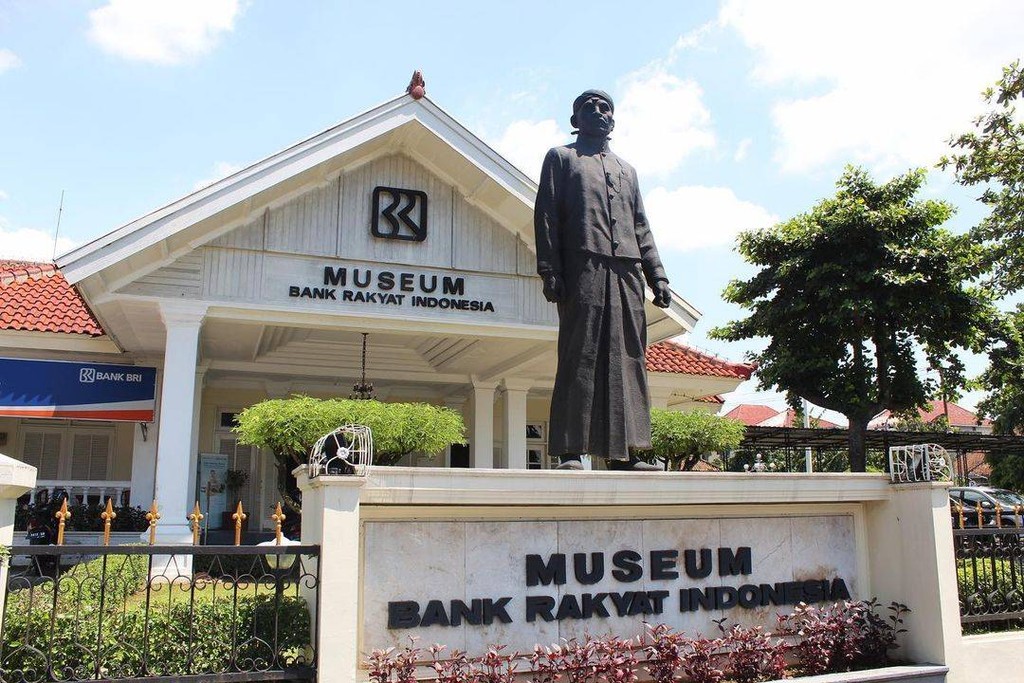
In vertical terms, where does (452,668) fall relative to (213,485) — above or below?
below

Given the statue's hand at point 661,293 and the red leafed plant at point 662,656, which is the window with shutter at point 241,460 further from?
the red leafed plant at point 662,656

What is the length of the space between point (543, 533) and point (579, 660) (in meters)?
0.92

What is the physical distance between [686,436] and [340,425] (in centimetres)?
455

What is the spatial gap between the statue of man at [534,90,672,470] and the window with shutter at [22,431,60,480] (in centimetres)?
1195

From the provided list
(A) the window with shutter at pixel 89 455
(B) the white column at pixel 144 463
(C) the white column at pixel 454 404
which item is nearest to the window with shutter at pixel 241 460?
(A) the window with shutter at pixel 89 455

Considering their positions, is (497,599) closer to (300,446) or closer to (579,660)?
(579,660)

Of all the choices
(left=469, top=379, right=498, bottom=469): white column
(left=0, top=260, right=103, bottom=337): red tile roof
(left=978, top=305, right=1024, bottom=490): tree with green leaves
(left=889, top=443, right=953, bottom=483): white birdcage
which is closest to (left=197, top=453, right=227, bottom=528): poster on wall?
(left=0, top=260, right=103, bottom=337): red tile roof

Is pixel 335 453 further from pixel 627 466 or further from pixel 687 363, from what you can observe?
pixel 687 363

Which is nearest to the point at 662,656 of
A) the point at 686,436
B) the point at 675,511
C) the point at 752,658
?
the point at 752,658

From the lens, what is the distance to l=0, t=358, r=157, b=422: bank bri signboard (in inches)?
525

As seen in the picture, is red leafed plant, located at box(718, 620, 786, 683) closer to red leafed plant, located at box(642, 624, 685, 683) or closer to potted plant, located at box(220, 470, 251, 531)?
red leafed plant, located at box(642, 624, 685, 683)

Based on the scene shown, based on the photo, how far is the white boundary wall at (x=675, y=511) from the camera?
5.50 m

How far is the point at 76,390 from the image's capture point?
13664 mm

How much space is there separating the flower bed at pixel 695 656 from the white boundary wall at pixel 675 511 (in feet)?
0.84
